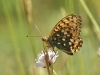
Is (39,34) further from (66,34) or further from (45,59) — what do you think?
(45,59)

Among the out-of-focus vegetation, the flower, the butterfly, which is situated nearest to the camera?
the flower

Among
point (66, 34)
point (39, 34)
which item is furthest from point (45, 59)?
point (39, 34)

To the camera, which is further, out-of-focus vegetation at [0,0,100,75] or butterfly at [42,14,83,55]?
out-of-focus vegetation at [0,0,100,75]

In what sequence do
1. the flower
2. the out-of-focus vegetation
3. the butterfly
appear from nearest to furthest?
the flower → the butterfly → the out-of-focus vegetation

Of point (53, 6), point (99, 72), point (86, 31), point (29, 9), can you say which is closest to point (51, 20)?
point (53, 6)

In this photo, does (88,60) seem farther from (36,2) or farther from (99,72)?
(36,2)

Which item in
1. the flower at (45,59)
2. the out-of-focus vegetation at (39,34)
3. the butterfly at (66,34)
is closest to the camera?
the flower at (45,59)
